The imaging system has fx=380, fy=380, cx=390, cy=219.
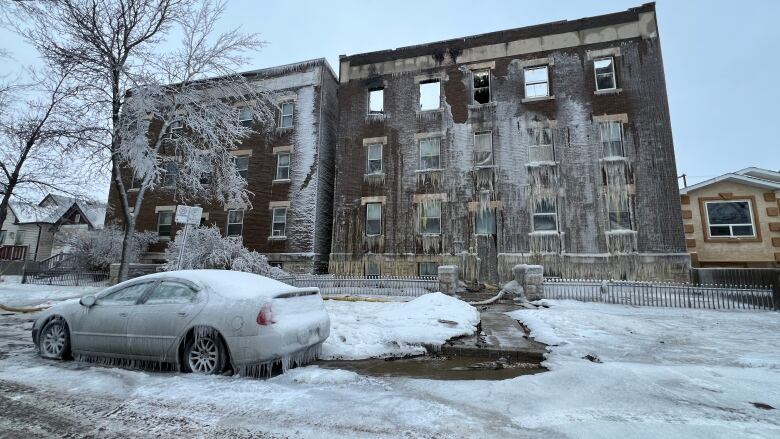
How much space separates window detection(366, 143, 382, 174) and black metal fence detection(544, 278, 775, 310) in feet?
36.5

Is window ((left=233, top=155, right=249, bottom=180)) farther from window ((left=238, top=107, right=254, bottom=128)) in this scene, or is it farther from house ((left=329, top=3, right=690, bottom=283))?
house ((left=329, top=3, right=690, bottom=283))

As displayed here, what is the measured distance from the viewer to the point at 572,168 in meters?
18.0

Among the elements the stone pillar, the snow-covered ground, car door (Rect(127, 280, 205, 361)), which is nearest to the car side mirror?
the snow-covered ground

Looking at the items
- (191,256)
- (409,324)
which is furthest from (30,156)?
(409,324)

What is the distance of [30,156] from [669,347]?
2356 centimetres

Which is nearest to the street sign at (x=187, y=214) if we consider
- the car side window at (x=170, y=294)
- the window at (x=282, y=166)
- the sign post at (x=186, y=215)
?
the sign post at (x=186, y=215)

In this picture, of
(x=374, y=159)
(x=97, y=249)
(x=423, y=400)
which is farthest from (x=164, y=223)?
(x=423, y=400)

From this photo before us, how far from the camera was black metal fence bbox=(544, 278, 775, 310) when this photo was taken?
11172 millimetres

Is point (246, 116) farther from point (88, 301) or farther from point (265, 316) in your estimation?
point (265, 316)

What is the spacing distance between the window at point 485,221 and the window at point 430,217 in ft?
6.31

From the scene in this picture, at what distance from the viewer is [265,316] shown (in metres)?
4.96

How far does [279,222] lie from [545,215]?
46.9ft

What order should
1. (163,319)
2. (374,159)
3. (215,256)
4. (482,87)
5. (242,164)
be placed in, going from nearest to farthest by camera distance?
(163,319) → (215,256) → (482,87) → (374,159) → (242,164)

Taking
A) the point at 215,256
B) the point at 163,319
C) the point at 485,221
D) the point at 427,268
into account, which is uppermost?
the point at 485,221
